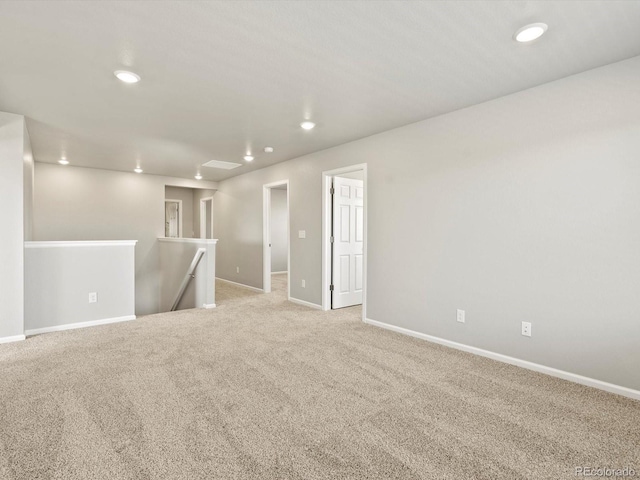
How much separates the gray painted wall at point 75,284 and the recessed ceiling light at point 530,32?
467 cm

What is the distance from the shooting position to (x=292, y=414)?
2141 mm

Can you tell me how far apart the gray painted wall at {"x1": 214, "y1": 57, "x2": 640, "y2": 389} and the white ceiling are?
10.4 inches

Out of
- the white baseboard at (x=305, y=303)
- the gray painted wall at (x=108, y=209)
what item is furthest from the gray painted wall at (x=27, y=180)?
the white baseboard at (x=305, y=303)

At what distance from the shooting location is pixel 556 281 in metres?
2.71

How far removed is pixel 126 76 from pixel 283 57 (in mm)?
1249

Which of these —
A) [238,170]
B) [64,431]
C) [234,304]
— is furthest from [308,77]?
[238,170]

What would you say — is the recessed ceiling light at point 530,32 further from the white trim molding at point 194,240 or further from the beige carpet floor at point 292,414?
the white trim molding at point 194,240

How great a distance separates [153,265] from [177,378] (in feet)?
17.4

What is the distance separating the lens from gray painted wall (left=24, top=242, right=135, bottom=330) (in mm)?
3840

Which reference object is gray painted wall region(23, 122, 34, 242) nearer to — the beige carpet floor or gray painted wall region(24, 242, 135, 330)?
gray painted wall region(24, 242, 135, 330)

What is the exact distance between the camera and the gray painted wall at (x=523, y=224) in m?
2.41

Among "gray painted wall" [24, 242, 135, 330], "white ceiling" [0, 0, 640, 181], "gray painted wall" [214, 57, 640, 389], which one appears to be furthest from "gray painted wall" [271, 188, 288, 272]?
"white ceiling" [0, 0, 640, 181]

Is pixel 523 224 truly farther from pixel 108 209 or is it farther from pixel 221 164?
pixel 108 209

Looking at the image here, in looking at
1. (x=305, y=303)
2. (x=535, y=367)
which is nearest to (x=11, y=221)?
(x=305, y=303)
